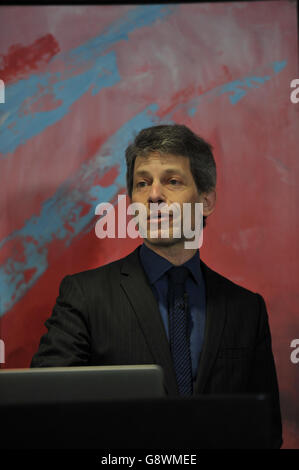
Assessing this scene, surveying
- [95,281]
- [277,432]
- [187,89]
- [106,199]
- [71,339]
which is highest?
[187,89]

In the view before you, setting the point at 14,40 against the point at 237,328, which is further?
the point at 14,40

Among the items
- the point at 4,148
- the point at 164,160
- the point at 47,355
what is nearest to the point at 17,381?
the point at 47,355

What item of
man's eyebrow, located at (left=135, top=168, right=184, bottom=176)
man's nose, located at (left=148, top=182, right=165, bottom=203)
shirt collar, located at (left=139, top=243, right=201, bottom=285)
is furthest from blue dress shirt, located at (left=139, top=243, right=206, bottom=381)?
man's eyebrow, located at (left=135, top=168, right=184, bottom=176)

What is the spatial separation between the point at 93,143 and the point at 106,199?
299mm

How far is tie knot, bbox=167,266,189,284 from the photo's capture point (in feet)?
7.55

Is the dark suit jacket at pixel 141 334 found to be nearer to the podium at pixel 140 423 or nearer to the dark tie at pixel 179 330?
the dark tie at pixel 179 330

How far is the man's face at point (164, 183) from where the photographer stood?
7.86 feet

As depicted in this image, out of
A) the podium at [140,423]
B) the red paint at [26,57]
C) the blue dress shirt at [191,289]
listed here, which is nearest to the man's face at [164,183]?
the blue dress shirt at [191,289]

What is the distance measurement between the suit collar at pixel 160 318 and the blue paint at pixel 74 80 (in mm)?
945

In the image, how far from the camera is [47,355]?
81.7 inches

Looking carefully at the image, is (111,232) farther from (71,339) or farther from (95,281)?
(71,339)

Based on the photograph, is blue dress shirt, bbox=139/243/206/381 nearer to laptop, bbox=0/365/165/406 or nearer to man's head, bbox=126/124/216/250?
man's head, bbox=126/124/216/250

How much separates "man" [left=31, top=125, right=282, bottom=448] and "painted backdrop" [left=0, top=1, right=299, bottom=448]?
278 mm

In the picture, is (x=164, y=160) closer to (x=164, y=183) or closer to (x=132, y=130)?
(x=164, y=183)
